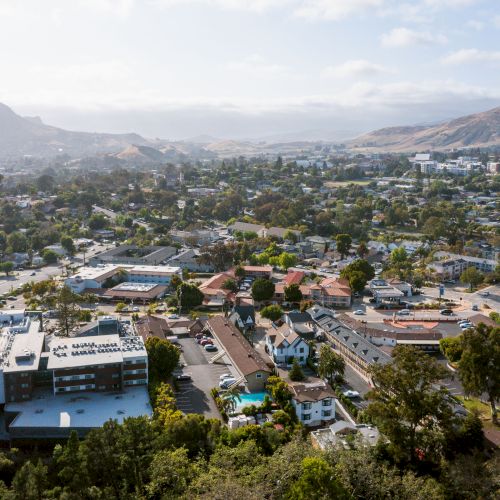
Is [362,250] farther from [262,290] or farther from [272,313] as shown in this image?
[272,313]

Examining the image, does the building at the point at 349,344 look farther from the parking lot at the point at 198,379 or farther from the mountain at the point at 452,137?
the mountain at the point at 452,137

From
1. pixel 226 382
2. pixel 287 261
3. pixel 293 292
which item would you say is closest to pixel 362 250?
pixel 287 261

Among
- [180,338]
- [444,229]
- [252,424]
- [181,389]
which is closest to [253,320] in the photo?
[180,338]

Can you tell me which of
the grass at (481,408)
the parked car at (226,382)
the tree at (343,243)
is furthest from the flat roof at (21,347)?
the tree at (343,243)

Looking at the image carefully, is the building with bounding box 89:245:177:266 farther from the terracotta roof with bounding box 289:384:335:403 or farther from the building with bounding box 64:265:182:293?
the terracotta roof with bounding box 289:384:335:403

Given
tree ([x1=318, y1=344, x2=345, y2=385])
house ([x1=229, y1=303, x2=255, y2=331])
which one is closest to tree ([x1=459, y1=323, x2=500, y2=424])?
tree ([x1=318, y1=344, x2=345, y2=385])
